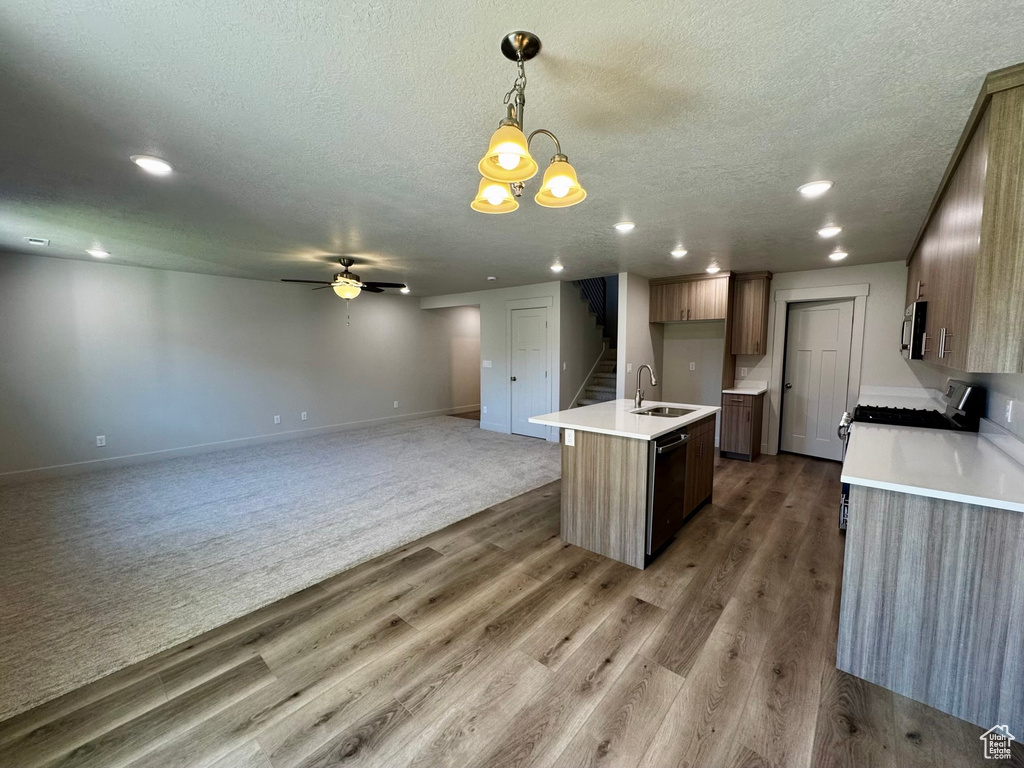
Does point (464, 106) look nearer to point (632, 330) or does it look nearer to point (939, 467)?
point (939, 467)

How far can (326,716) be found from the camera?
161 centimetres

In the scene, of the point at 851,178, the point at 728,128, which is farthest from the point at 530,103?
the point at 851,178

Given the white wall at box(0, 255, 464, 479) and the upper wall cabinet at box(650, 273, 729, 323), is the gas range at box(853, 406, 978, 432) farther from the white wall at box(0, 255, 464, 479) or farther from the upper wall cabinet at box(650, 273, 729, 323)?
the white wall at box(0, 255, 464, 479)

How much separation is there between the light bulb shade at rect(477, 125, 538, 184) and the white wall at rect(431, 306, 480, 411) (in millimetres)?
7301

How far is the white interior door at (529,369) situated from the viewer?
255 inches

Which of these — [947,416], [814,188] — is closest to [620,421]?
[814,188]

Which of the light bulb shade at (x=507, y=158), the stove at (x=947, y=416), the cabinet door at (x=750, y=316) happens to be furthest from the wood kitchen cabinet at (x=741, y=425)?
the light bulb shade at (x=507, y=158)

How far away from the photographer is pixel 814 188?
98.3 inches

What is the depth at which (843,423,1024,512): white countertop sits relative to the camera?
150cm

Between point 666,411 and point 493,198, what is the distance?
250cm

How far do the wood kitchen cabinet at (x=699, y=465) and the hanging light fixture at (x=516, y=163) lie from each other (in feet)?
7.56

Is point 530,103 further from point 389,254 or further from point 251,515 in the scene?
point 251,515

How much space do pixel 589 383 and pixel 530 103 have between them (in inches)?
225

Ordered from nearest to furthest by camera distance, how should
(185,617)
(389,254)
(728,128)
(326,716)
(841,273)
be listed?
(326,716), (728,128), (185,617), (389,254), (841,273)
